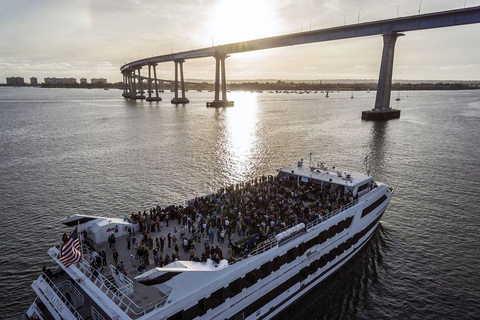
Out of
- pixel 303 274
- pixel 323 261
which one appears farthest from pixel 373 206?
pixel 303 274

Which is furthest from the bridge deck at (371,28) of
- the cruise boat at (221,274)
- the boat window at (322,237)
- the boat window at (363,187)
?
the boat window at (322,237)

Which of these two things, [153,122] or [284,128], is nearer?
[284,128]

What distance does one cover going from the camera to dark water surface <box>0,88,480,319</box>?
21.6 m

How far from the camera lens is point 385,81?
4183 inches

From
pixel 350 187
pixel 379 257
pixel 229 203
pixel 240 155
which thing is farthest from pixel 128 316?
pixel 240 155

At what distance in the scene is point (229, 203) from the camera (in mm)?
23219

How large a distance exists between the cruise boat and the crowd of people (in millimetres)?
202

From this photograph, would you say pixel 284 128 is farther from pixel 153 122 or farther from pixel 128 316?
pixel 128 316

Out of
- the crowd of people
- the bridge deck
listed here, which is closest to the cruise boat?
the crowd of people

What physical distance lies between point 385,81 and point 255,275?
11003cm

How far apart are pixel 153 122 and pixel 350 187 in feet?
302

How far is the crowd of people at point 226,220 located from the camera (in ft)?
54.7

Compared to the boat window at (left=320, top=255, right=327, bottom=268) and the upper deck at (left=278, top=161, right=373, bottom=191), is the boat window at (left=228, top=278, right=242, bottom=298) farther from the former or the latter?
the upper deck at (left=278, top=161, right=373, bottom=191)

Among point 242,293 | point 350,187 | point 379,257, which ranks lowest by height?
point 379,257
